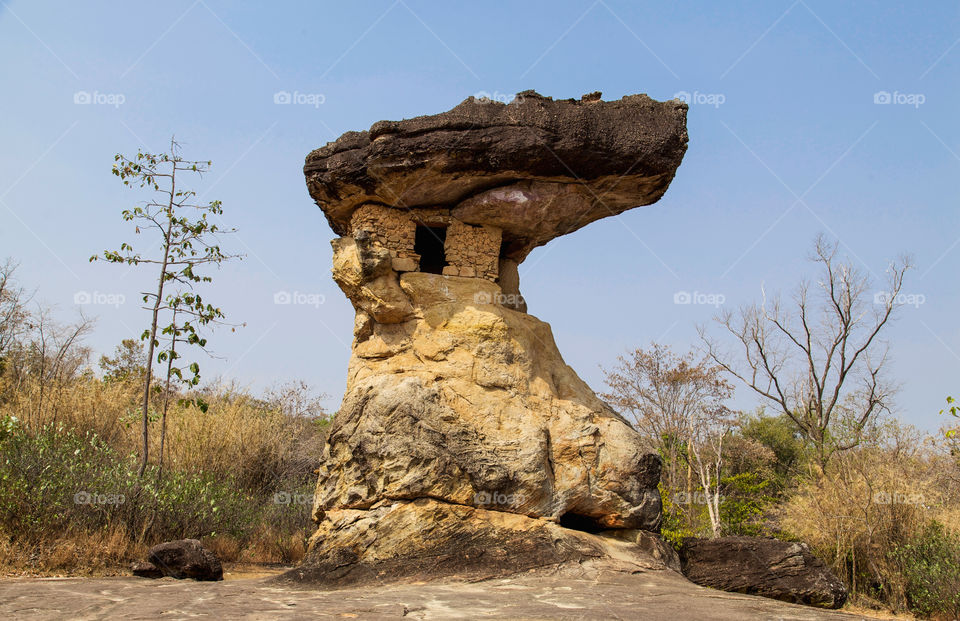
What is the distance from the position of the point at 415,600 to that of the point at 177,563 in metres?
3.14

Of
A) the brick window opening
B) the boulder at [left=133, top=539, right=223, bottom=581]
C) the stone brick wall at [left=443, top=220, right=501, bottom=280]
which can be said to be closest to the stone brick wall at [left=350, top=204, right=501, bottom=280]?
the stone brick wall at [left=443, top=220, right=501, bottom=280]

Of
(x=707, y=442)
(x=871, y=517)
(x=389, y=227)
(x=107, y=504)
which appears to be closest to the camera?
(x=107, y=504)

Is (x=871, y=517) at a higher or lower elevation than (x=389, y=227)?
lower

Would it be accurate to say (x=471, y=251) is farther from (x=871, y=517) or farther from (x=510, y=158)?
(x=871, y=517)

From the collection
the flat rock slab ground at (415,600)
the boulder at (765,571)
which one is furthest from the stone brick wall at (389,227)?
the boulder at (765,571)

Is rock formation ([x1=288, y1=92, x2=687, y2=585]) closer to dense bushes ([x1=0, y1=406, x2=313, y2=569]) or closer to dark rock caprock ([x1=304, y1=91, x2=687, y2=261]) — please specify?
dark rock caprock ([x1=304, y1=91, x2=687, y2=261])

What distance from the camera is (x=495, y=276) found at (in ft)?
26.1

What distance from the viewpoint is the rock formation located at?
20.7ft

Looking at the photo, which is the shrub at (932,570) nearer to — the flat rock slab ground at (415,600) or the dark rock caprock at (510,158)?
the flat rock slab ground at (415,600)

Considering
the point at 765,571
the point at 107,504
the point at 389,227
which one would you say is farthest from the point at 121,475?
the point at 765,571

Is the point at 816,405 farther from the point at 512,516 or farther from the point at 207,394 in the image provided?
the point at 207,394

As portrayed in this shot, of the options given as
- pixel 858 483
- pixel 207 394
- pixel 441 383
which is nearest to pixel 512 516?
pixel 441 383

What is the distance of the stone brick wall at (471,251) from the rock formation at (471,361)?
0.02 metres

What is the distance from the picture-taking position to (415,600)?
16.1ft
